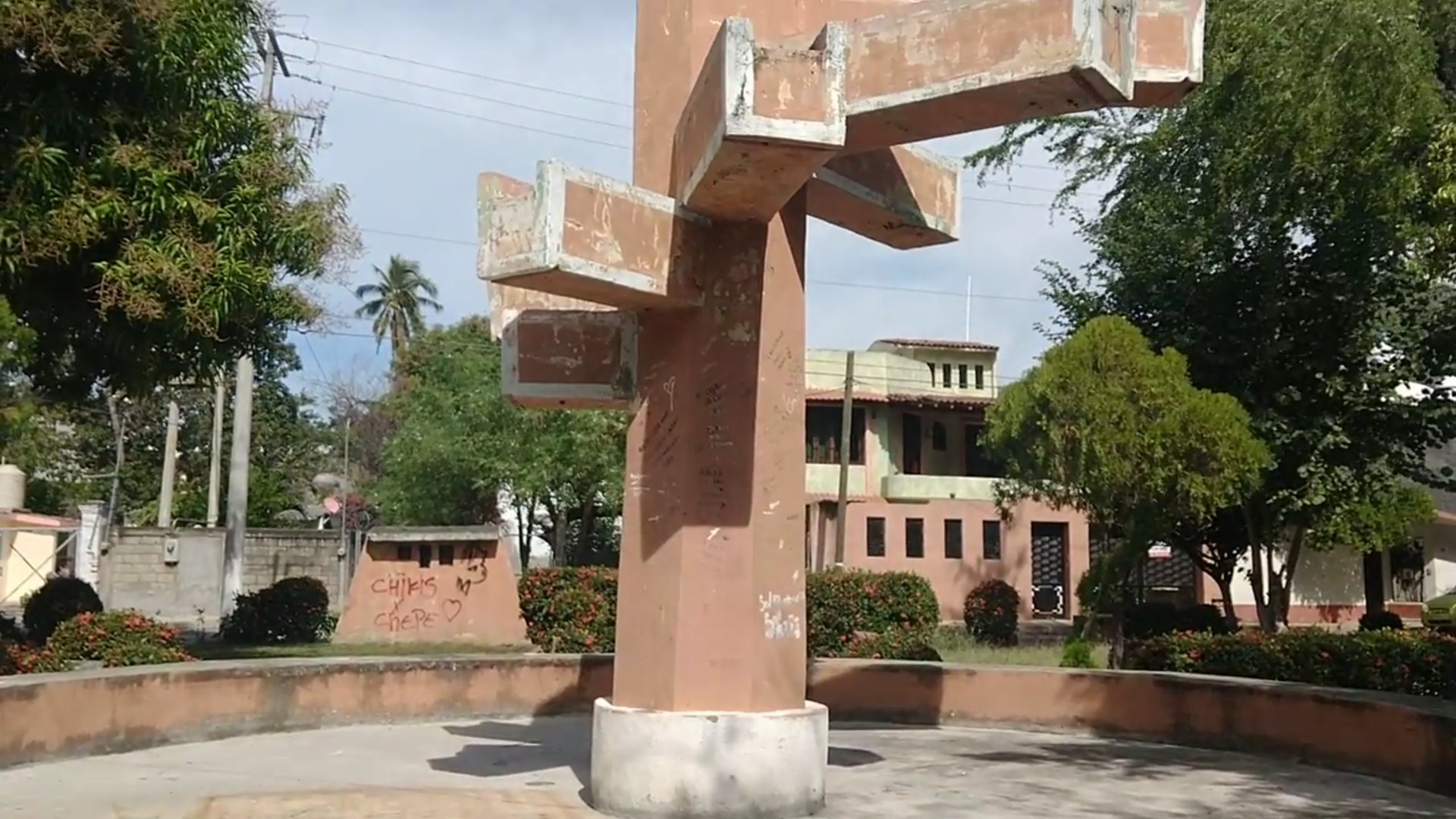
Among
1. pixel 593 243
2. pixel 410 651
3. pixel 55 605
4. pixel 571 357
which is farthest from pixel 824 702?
pixel 55 605

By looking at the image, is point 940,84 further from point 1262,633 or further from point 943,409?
point 943,409

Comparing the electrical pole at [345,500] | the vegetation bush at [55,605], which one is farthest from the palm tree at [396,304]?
the vegetation bush at [55,605]

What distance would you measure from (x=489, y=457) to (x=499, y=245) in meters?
30.0

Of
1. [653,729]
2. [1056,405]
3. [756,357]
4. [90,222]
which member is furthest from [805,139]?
[1056,405]

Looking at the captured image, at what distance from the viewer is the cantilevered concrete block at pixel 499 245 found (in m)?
8.22

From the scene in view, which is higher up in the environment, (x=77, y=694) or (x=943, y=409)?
(x=943, y=409)

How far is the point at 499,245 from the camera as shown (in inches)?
323

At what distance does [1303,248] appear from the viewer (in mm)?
21703

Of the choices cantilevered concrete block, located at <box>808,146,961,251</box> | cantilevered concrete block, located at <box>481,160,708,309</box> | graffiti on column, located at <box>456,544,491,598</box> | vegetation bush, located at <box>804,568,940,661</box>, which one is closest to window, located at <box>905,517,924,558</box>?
vegetation bush, located at <box>804,568,940,661</box>

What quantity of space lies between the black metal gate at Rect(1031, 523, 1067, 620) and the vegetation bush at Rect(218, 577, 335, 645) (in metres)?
21.6

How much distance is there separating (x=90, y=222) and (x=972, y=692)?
968 centimetres

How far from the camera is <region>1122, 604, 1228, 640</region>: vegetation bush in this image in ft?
70.9

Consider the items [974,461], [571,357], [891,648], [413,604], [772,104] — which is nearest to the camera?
[772,104]

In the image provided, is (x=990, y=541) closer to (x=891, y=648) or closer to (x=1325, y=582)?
(x=1325, y=582)
